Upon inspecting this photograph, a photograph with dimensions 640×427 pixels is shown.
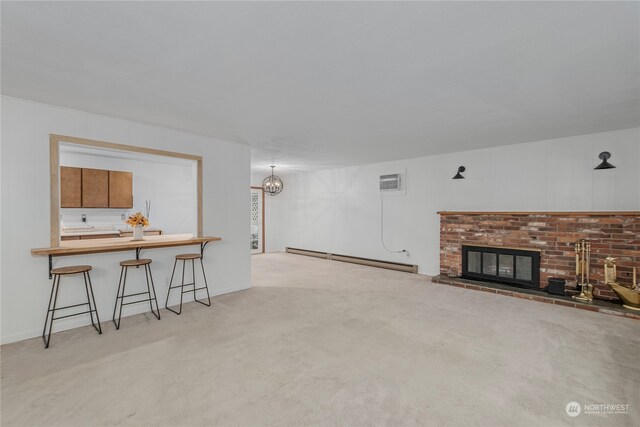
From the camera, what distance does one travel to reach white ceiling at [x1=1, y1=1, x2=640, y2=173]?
1.70 m

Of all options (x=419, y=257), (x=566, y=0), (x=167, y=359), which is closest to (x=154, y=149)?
(x=167, y=359)

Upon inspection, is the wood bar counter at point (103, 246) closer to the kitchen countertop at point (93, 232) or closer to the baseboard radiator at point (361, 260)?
the kitchen countertop at point (93, 232)

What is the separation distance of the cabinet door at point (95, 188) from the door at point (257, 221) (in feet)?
12.2

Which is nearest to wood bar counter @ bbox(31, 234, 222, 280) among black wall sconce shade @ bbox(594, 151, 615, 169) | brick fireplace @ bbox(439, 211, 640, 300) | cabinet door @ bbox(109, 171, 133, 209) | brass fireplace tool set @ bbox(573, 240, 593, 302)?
cabinet door @ bbox(109, 171, 133, 209)

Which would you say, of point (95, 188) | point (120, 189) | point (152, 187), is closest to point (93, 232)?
point (95, 188)

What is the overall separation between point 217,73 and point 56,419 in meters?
2.62

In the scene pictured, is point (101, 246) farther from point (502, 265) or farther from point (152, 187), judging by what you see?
point (502, 265)

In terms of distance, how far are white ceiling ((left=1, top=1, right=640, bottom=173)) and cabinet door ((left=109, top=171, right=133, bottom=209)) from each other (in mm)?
3229

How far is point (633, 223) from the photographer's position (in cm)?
399

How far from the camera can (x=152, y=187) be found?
6785 millimetres

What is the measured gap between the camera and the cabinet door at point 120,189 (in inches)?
241

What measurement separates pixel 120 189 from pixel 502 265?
735 centimetres

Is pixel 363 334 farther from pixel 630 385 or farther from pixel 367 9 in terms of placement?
pixel 367 9

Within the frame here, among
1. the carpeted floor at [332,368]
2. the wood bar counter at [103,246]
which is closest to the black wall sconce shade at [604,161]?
the carpeted floor at [332,368]
